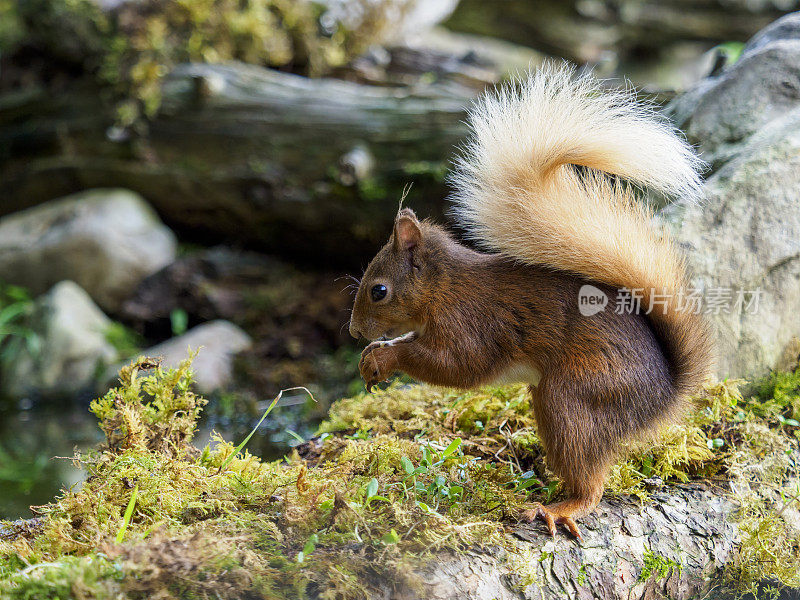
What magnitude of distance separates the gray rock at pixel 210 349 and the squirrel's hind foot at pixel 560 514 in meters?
3.70

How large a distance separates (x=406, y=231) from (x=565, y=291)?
0.63 meters

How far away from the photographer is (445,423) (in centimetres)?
301

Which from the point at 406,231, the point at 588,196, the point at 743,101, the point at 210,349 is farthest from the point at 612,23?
the point at 406,231

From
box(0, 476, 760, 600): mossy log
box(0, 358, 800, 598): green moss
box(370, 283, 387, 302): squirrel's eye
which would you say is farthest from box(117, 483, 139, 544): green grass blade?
box(370, 283, 387, 302): squirrel's eye

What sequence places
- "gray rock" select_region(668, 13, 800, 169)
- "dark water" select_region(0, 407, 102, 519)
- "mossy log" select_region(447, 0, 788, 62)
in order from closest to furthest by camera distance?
"dark water" select_region(0, 407, 102, 519), "gray rock" select_region(668, 13, 800, 169), "mossy log" select_region(447, 0, 788, 62)

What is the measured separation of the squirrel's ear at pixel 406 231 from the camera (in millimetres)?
2652

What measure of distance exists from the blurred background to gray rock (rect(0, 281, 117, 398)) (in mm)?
16

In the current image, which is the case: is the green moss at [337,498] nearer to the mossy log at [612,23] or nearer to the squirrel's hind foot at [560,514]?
the squirrel's hind foot at [560,514]

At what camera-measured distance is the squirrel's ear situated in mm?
2652

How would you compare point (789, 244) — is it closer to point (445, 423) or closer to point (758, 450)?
point (758, 450)

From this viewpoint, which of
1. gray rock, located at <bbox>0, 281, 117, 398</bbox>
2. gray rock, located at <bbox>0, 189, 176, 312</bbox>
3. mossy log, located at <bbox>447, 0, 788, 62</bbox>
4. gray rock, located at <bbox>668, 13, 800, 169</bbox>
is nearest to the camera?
gray rock, located at <bbox>668, 13, 800, 169</bbox>

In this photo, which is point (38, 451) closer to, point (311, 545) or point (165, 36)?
point (311, 545)

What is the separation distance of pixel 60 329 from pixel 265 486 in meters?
4.34

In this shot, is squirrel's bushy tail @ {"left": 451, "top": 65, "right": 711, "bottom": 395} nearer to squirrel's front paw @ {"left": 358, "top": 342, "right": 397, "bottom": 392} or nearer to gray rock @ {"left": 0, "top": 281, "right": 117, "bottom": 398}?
squirrel's front paw @ {"left": 358, "top": 342, "right": 397, "bottom": 392}
